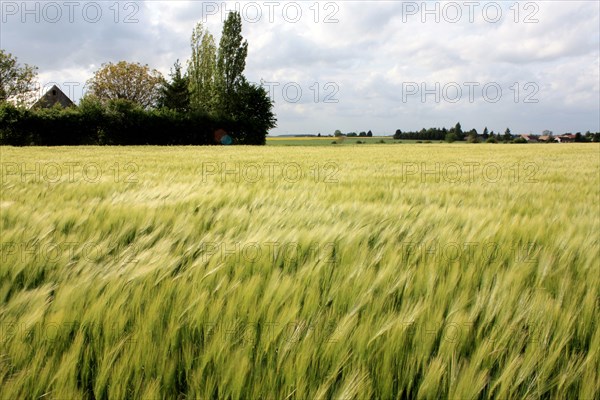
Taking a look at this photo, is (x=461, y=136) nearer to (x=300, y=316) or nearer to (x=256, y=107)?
(x=256, y=107)

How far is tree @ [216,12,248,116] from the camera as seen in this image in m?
38.9

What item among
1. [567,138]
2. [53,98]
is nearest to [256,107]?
[53,98]

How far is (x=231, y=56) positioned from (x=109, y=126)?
17.7m

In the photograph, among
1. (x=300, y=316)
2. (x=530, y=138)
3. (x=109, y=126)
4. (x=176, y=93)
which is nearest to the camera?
(x=300, y=316)

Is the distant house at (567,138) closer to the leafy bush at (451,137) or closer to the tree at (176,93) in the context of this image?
the leafy bush at (451,137)

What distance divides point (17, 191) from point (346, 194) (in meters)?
2.99

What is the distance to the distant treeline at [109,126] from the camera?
2366 centimetres

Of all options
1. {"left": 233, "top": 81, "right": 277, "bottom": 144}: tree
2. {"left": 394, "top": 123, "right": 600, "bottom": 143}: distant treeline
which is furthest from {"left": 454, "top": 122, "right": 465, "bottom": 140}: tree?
{"left": 233, "top": 81, "right": 277, "bottom": 144}: tree

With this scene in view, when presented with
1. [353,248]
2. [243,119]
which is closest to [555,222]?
[353,248]

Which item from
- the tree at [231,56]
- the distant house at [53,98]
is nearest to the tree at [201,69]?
the tree at [231,56]

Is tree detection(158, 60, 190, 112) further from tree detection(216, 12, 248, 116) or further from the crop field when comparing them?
the crop field

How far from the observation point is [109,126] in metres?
26.8

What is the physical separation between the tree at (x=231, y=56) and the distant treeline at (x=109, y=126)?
6761 millimetres

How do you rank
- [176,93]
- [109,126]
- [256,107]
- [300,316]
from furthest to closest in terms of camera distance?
[176,93], [256,107], [109,126], [300,316]
